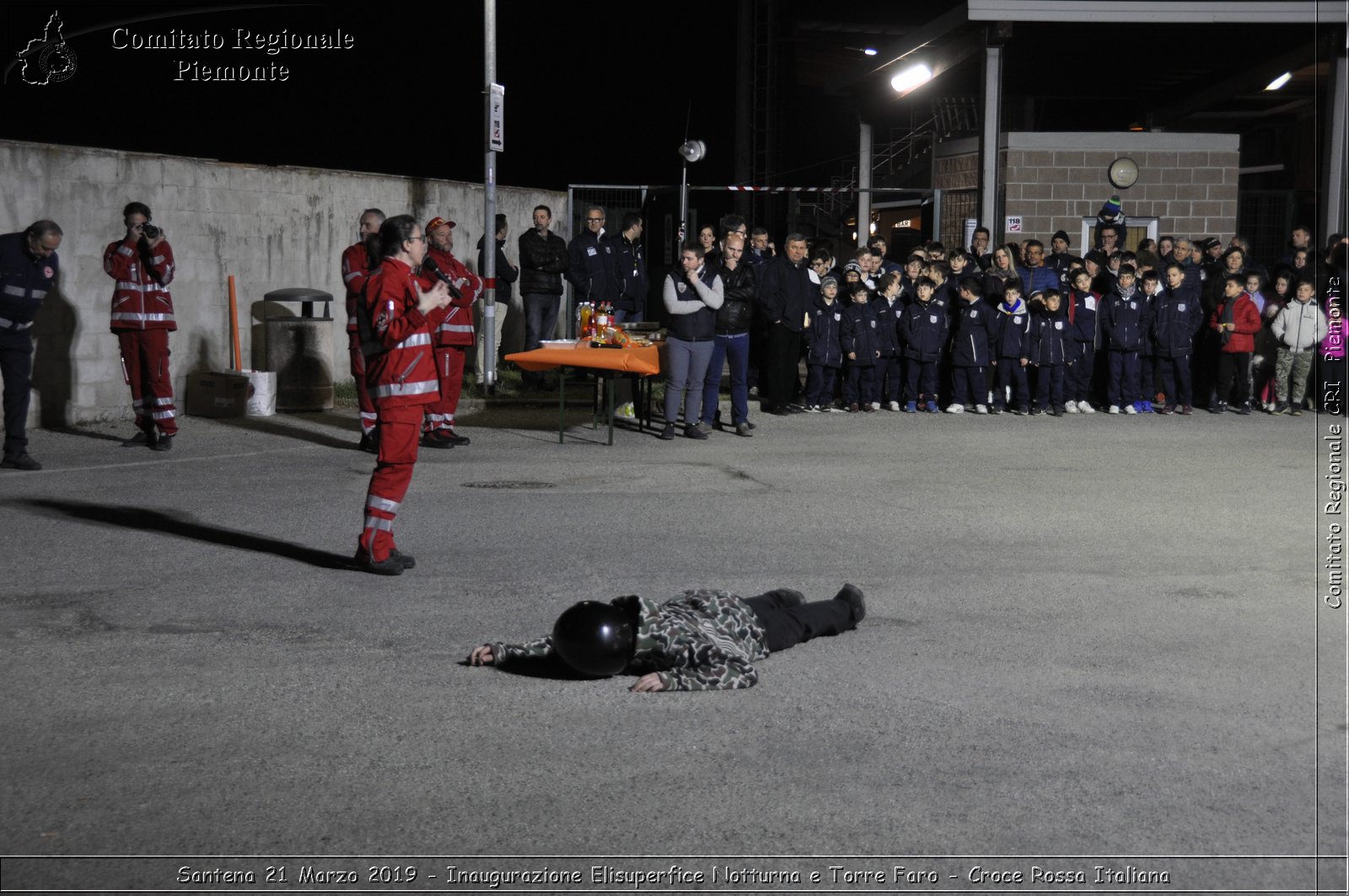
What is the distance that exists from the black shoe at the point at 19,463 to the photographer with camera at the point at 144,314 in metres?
1.32

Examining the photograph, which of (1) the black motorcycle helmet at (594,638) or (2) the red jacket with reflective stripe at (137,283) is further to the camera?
(2) the red jacket with reflective stripe at (137,283)

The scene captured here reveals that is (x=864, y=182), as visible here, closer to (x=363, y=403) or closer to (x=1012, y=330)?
(x=1012, y=330)

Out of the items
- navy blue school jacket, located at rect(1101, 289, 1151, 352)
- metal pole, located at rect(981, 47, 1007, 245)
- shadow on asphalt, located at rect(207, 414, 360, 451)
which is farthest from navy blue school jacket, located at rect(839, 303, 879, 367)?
shadow on asphalt, located at rect(207, 414, 360, 451)

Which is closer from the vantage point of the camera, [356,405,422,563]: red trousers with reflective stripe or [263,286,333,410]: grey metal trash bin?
[356,405,422,563]: red trousers with reflective stripe

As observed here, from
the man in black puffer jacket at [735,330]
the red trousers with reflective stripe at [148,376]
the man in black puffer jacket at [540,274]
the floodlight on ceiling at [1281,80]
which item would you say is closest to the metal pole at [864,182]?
the floodlight on ceiling at [1281,80]

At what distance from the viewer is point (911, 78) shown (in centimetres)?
2638

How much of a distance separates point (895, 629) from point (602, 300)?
12545 millimetres

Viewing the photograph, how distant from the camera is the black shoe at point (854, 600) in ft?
23.4

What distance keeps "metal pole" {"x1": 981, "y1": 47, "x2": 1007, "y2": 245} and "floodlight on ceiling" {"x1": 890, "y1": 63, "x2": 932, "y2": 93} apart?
3.75m

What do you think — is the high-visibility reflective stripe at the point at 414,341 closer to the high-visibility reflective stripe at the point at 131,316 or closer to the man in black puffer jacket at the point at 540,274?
the high-visibility reflective stripe at the point at 131,316

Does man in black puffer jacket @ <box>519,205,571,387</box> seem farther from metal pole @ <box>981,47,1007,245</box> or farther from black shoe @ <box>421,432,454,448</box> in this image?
metal pole @ <box>981,47,1007,245</box>

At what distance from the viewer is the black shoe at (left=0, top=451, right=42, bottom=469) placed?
12117mm

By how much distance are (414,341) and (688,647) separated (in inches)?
128

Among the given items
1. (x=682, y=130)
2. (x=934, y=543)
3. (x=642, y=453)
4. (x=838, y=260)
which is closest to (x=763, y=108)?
(x=682, y=130)
